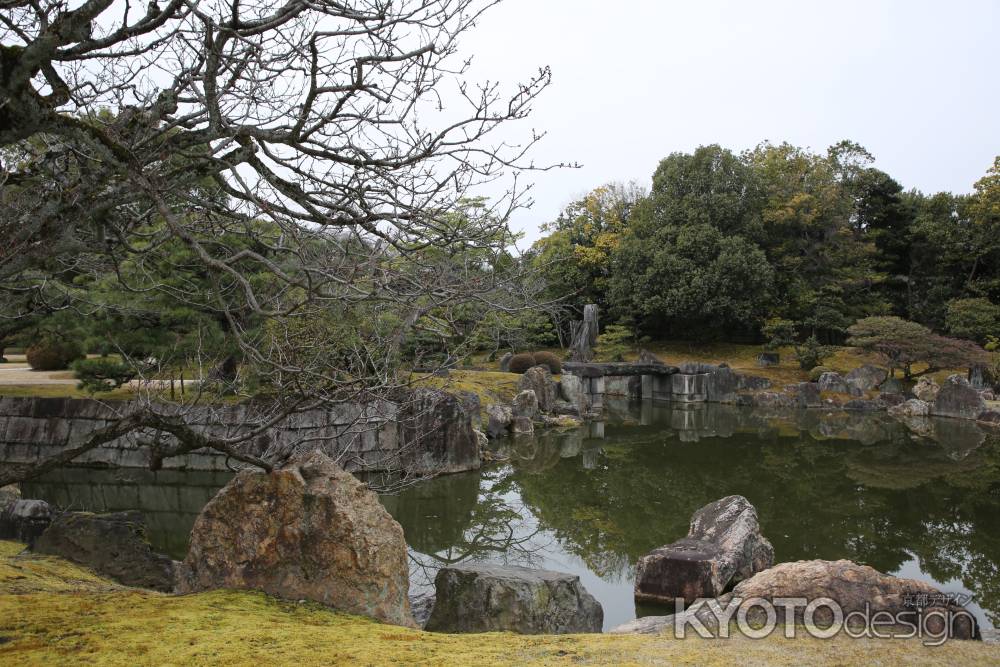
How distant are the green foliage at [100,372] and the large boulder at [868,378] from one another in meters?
25.1

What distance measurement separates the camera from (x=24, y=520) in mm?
7031

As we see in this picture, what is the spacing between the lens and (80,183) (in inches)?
150

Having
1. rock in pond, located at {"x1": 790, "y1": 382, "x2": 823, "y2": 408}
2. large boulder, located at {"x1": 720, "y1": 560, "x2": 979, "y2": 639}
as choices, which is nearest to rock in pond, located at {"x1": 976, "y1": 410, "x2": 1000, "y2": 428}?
rock in pond, located at {"x1": 790, "y1": 382, "x2": 823, "y2": 408}

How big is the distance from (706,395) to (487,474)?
17350mm

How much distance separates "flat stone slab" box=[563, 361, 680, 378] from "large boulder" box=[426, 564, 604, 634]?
21.3m

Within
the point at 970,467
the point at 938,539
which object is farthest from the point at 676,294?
the point at 938,539

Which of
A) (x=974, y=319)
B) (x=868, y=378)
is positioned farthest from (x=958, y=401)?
(x=974, y=319)

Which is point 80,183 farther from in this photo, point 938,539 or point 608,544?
point 938,539

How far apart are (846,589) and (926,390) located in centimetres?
2396

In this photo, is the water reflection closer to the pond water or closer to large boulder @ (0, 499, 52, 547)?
the pond water

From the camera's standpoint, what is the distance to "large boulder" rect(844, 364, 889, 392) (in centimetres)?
2766

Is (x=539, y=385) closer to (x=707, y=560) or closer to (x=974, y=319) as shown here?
(x=707, y=560)

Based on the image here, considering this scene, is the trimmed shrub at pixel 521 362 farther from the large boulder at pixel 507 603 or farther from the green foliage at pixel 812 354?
the large boulder at pixel 507 603

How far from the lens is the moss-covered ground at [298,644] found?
3203 millimetres
